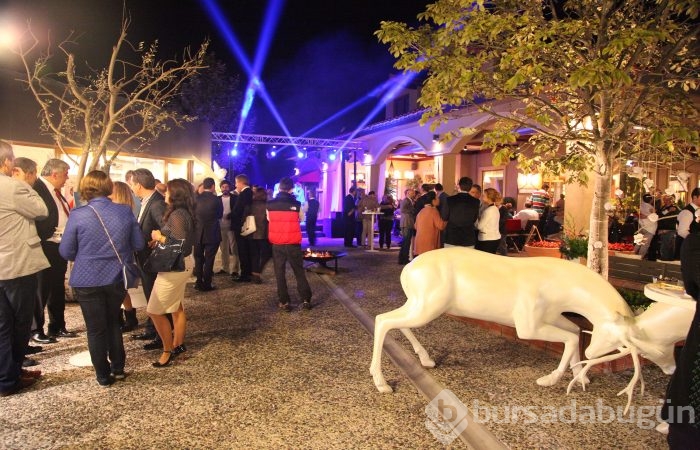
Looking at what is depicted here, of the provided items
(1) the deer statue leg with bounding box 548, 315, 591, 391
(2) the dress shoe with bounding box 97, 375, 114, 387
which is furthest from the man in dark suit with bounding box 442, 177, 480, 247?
(2) the dress shoe with bounding box 97, 375, 114, 387

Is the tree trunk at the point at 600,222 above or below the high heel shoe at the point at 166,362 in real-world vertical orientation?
above

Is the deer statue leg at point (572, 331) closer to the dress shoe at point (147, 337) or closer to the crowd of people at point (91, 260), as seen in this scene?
the crowd of people at point (91, 260)

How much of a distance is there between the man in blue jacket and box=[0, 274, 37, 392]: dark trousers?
9.63ft

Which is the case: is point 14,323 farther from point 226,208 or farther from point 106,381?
point 226,208

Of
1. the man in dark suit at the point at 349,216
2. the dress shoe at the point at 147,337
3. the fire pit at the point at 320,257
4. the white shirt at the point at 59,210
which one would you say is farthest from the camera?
the man in dark suit at the point at 349,216

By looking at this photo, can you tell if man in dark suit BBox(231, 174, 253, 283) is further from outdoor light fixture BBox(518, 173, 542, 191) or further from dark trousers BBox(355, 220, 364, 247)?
outdoor light fixture BBox(518, 173, 542, 191)

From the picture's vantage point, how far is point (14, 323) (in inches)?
144

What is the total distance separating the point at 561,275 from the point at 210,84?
18376 millimetres

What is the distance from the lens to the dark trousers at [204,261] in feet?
25.0

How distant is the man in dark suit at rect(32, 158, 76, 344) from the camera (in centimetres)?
468

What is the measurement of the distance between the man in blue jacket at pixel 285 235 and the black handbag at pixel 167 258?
6.58ft

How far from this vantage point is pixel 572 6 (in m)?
5.28

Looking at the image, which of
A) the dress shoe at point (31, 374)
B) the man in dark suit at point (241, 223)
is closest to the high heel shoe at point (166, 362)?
the dress shoe at point (31, 374)

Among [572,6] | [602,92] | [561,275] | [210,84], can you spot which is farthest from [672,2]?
[210,84]
